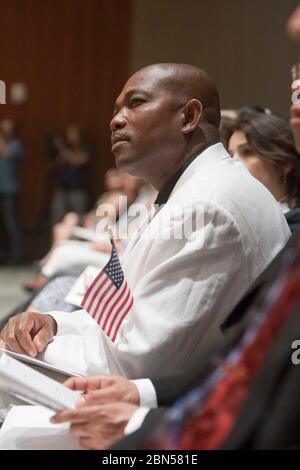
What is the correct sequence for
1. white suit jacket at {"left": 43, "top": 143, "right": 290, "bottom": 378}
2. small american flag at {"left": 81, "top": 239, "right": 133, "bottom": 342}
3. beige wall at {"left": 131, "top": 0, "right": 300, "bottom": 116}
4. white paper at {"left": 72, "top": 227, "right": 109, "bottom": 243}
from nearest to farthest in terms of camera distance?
white suit jacket at {"left": 43, "top": 143, "right": 290, "bottom": 378}, small american flag at {"left": 81, "top": 239, "right": 133, "bottom": 342}, beige wall at {"left": 131, "top": 0, "right": 300, "bottom": 116}, white paper at {"left": 72, "top": 227, "right": 109, "bottom": 243}

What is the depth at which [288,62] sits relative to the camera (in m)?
4.56

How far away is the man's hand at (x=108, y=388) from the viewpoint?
174 cm

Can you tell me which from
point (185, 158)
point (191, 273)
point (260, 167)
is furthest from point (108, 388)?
point (260, 167)

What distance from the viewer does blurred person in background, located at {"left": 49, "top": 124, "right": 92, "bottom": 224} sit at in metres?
9.59

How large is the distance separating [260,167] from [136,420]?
1.54 meters

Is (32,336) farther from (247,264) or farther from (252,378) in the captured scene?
(252,378)

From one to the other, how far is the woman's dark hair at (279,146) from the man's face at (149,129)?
2.67ft

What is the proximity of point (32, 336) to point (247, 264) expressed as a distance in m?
0.65

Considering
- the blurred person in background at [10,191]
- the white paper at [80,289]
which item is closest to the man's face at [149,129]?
the white paper at [80,289]

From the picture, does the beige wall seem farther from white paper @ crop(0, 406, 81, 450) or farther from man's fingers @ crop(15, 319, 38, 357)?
white paper @ crop(0, 406, 81, 450)

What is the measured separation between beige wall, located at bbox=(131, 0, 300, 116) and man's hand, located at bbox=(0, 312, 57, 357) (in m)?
1.05

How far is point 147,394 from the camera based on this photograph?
184cm

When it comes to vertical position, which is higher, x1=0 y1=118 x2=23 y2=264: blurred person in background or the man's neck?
the man's neck

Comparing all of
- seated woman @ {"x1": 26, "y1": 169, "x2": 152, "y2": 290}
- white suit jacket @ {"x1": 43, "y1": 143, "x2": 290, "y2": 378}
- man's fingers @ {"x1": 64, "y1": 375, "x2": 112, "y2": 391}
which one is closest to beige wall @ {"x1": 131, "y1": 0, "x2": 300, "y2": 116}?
white suit jacket @ {"x1": 43, "y1": 143, "x2": 290, "y2": 378}
